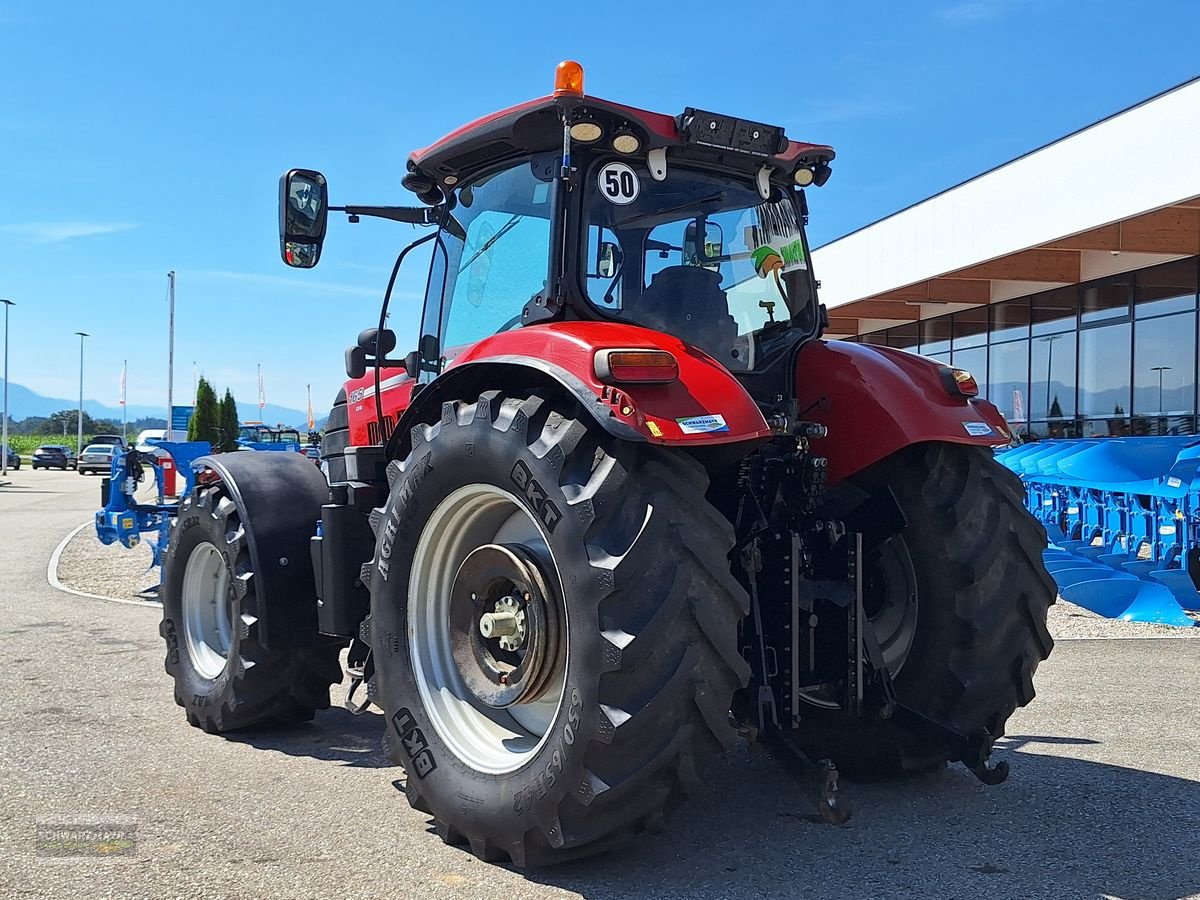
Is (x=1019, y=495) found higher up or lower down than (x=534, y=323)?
lower down

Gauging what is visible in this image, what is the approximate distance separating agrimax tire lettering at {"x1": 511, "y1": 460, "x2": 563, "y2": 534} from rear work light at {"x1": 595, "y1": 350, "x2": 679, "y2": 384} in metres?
0.39

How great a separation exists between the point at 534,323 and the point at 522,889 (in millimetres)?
1904

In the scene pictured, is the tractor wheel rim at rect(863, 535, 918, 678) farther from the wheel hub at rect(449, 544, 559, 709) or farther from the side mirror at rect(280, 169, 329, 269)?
the side mirror at rect(280, 169, 329, 269)

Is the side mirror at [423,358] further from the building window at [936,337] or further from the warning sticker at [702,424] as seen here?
the building window at [936,337]

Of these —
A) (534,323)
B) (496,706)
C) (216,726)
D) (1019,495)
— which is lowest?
(216,726)

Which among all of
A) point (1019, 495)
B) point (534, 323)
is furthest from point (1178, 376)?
point (534, 323)

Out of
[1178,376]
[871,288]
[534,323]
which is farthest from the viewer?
[871,288]

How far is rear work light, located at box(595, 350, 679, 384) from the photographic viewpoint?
128 inches

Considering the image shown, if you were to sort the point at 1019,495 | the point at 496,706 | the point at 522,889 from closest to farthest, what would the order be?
the point at 522,889 < the point at 496,706 < the point at 1019,495

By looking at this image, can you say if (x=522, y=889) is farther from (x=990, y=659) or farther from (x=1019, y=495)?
(x=1019, y=495)

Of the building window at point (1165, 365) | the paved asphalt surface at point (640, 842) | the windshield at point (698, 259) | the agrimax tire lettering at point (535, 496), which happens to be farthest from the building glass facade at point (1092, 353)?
the agrimax tire lettering at point (535, 496)

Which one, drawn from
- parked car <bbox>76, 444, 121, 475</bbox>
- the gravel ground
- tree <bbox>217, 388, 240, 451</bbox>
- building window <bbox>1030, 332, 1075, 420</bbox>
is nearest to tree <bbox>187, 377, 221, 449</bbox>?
tree <bbox>217, 388, 240, 451</bbox>

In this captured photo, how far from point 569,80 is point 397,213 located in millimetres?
1497

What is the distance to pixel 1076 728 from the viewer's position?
17.5ft
